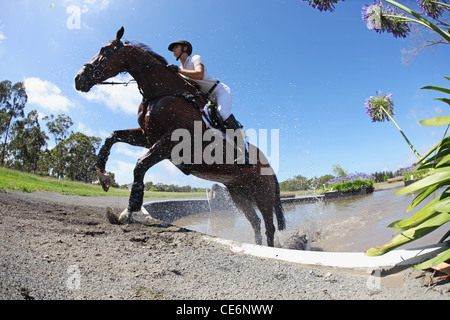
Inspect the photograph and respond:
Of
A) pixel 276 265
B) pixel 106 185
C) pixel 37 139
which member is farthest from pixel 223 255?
pixel 37 139

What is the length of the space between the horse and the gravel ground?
1.08 metres

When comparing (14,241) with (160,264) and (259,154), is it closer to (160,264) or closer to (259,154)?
(160,264)

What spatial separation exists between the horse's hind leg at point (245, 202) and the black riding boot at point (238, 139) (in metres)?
0.74

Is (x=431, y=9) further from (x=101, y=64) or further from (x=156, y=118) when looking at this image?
(x=101, y=64)

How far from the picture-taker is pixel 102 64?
2855 mm

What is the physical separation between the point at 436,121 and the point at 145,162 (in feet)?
8.43

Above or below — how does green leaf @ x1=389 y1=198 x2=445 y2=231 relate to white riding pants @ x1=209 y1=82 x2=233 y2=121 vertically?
below

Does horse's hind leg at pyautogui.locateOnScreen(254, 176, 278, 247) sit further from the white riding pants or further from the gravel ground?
the gravel ground

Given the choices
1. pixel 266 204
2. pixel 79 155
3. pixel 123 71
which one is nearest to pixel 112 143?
pixel 123 71

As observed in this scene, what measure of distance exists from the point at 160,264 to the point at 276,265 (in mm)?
795

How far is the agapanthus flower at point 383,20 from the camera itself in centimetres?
363

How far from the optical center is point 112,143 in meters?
3.20

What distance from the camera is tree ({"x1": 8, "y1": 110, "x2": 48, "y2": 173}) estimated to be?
31422 millimetres

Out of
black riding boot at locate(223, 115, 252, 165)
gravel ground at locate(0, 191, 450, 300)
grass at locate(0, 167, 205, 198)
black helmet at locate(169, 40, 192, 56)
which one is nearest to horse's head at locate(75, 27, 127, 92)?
black helmet at locate(169, 40, 192, 56)
